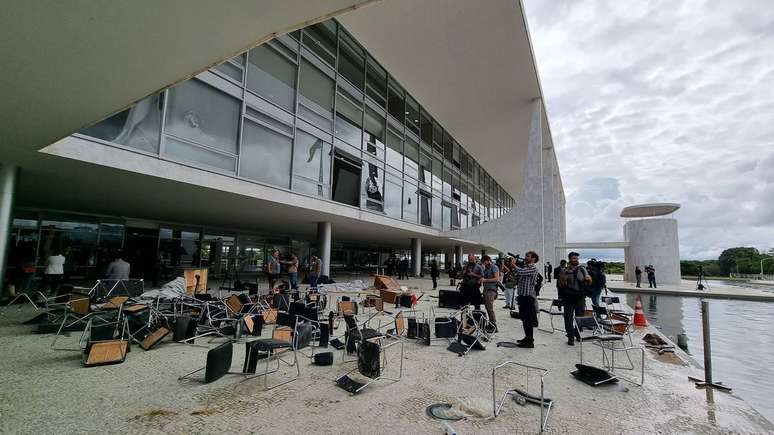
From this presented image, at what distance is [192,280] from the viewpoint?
367 inches

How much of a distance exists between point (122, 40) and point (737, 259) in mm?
84633

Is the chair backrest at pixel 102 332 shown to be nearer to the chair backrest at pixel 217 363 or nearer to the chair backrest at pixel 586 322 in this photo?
the chair backrest at pixel 217 363

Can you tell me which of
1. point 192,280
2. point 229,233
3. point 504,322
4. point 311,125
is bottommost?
point 504,322

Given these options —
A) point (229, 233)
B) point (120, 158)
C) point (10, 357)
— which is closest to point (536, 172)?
point (229, 233)

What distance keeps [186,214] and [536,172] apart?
1974cm

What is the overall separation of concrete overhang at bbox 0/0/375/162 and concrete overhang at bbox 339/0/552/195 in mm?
12478

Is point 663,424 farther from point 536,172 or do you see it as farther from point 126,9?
point 536,172

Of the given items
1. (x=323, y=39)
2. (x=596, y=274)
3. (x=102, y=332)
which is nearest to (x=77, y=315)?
(x=102, y=332)

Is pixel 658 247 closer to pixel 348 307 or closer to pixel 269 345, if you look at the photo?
pixel 348 307

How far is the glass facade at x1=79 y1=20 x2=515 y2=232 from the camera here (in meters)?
8.55

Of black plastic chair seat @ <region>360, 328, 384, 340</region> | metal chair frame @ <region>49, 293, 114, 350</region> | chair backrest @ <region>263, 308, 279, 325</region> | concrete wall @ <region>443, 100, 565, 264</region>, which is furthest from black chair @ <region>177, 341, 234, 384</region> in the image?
concrete wall @ <region>443, 100, 565, 264</region>

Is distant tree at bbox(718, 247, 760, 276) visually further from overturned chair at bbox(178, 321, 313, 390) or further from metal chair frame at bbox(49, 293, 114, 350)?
metal chair frame at bbox(49, 293, 114, 350)

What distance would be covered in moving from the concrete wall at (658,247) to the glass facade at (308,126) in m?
17.5

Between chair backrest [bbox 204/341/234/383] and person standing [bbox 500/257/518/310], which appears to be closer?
chair backrest [bbox 204/341/234/383]
